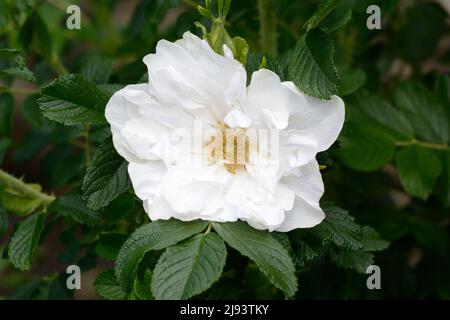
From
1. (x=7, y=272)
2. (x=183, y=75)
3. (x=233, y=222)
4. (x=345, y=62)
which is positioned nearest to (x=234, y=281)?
(x=233, y=222)

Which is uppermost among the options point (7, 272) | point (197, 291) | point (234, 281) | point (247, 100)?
point (247, 100)

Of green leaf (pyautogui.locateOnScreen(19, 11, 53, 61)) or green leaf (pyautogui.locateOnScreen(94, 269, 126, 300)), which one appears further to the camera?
green leaf (pyautogui.locateOnScreen(19, 11, 53, 61))

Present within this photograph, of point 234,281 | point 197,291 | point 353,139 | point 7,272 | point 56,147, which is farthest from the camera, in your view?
point 7,272

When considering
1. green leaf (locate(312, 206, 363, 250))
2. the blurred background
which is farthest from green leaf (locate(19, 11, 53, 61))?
green leaf (locate(312, 206, 363, 250))

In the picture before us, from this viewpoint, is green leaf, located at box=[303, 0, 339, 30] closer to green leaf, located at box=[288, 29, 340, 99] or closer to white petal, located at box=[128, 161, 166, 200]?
green leaf, located at box=[288, 29, 340, 99]

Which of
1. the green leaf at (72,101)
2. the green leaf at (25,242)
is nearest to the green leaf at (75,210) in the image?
the green leaf at (25,242)

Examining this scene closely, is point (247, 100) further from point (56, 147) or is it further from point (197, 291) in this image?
point (56, 147)

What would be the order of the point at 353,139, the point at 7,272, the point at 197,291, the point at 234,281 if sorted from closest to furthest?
the point at 197,291
the point at 234,281
the point at 353,139
the point at 7,272
